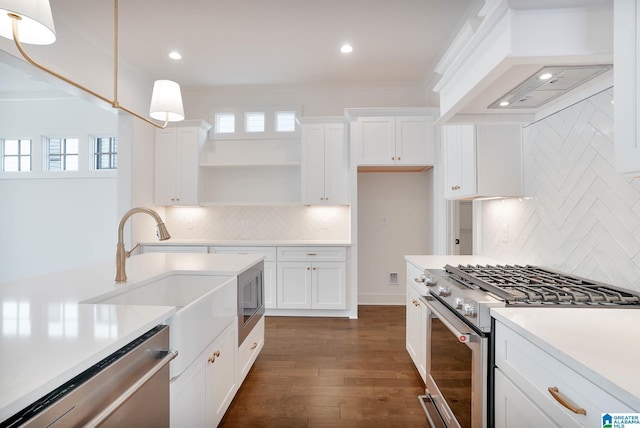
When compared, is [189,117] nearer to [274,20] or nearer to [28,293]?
[274,20]

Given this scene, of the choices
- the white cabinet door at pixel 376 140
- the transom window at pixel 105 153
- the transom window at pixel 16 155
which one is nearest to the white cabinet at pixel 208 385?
the white cabinet door at pixel 376 140

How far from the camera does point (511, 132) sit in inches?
82.4

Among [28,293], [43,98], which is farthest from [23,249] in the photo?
[28,293]

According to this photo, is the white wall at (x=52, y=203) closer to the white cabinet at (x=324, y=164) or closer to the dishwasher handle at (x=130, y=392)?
the white cabinet at (x=324, y=164)

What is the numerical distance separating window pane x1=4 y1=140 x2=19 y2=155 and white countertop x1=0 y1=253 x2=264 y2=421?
492 centimetres

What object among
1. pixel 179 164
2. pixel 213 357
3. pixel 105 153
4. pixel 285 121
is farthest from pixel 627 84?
pixel 105 153

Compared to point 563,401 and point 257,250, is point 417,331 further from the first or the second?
point 257,250

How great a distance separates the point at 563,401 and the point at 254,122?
14.2 ft

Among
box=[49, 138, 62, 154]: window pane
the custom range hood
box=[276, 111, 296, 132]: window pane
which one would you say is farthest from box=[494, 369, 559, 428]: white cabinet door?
box=[49, 138, 62, 154]: window pane

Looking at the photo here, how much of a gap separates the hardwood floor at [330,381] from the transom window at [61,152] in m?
4.30

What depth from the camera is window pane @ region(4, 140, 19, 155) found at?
16.1 feet

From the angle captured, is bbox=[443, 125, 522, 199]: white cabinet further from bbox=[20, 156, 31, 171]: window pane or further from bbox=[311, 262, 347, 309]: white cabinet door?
bbox=[20, 156, 31, 171]: window pane

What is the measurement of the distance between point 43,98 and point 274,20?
4374 mm

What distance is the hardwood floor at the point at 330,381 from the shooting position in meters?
1.92
